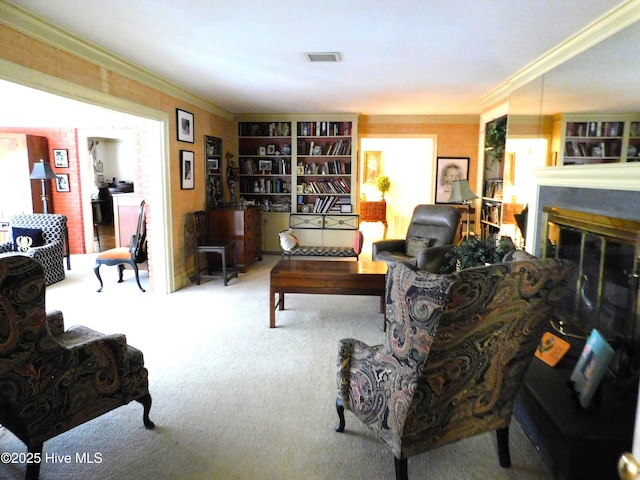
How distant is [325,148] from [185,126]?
2.64m

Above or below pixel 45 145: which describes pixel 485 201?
below

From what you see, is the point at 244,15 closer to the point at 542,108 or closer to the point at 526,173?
the point at 542,108

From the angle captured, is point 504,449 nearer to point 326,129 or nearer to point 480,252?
A: point 480,252

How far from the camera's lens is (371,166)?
31.3ft

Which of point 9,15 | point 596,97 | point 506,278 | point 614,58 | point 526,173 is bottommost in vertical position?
point 506,278

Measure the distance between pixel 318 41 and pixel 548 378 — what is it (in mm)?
2743

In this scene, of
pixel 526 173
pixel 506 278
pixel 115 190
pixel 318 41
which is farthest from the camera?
pixel 115 190

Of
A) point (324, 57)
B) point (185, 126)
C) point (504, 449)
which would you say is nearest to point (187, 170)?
point (185, 126)

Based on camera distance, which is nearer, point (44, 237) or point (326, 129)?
point (44, 237)

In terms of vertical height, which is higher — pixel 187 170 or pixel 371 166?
pixel 371 166

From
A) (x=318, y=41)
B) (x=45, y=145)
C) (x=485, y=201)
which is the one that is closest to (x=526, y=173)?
(x=485, y=201)

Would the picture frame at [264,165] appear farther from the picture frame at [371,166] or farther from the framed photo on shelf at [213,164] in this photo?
the picture frame at [371,166]

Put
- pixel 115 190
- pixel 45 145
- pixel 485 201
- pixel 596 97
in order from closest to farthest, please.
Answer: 1. pixel 596 97
2. pixel 485 201
3. pixel 45 145
4. pixel 115 190

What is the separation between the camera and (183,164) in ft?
16.5
